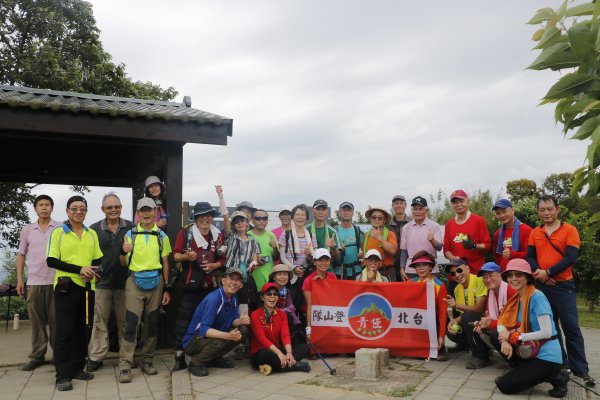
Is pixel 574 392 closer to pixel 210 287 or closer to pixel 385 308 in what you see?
pixel 385 308

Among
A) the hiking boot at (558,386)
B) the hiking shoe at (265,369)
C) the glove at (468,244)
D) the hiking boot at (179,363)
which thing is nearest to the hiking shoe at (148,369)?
the hiking boot at (179,363)

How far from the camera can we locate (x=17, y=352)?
6969mm

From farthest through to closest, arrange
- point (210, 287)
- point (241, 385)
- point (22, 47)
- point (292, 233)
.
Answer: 1. point (22, 47)
2. point (292, 233)
3. point (210, 287)
4. point (241, 385)

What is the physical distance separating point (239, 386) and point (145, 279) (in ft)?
5.26

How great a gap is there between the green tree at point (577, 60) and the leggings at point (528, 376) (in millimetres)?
3454

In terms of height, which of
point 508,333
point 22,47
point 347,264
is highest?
point 22,47

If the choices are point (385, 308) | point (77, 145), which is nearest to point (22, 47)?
point (77, 145)

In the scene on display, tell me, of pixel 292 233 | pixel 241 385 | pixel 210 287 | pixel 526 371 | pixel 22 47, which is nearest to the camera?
pixel 526 371

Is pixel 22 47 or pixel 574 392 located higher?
pixel 22 47

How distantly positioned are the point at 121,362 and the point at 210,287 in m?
1.34

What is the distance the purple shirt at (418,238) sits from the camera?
673 cm

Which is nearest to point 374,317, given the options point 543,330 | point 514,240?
point 514,240

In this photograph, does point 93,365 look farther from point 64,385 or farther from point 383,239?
point 383,239

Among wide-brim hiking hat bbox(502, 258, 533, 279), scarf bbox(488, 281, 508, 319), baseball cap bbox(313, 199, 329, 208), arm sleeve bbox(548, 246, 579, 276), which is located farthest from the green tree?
baseball cap bbox(313, 199, 329, 208)
